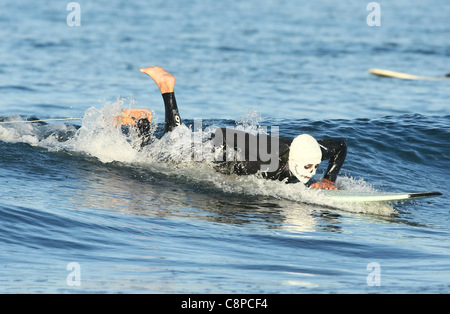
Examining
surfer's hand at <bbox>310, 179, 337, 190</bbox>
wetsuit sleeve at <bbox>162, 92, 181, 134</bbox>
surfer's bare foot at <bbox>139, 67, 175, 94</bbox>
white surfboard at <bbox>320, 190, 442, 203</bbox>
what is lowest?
white surfboard at <bbox>320, 190, 442, 203</bbox>

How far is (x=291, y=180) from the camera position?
8953 mm

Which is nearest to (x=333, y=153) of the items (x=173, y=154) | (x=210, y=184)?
(x=210, y=184)

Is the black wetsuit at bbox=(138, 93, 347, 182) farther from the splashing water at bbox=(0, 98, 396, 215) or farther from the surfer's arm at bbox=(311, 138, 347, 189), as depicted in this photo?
the splashing water at bbox=(0, 98, 396, 215)

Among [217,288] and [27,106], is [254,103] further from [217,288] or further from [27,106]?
[217,288]

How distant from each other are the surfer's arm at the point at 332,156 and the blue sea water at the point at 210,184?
33 centimetres

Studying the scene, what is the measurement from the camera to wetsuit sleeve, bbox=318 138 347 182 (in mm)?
8789

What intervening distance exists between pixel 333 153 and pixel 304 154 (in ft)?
2.25

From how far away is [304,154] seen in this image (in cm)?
834

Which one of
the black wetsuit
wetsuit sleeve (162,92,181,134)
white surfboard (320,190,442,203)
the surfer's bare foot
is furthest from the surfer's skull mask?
the surfer's bare foot

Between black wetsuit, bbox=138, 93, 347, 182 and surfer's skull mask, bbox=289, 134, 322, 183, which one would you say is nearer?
surfer's skull mask, bbox=289, 134, 322, 183

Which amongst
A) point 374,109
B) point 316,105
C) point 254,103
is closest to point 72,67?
point 254,103

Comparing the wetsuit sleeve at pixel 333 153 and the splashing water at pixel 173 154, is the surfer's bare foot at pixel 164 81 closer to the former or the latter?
the splashing water at pixel 173 154

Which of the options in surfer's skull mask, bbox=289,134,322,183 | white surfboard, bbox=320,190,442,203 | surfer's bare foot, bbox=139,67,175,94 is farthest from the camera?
surfer's bare foot, bbox=139,67,175,94

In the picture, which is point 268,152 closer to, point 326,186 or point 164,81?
point 326,186
